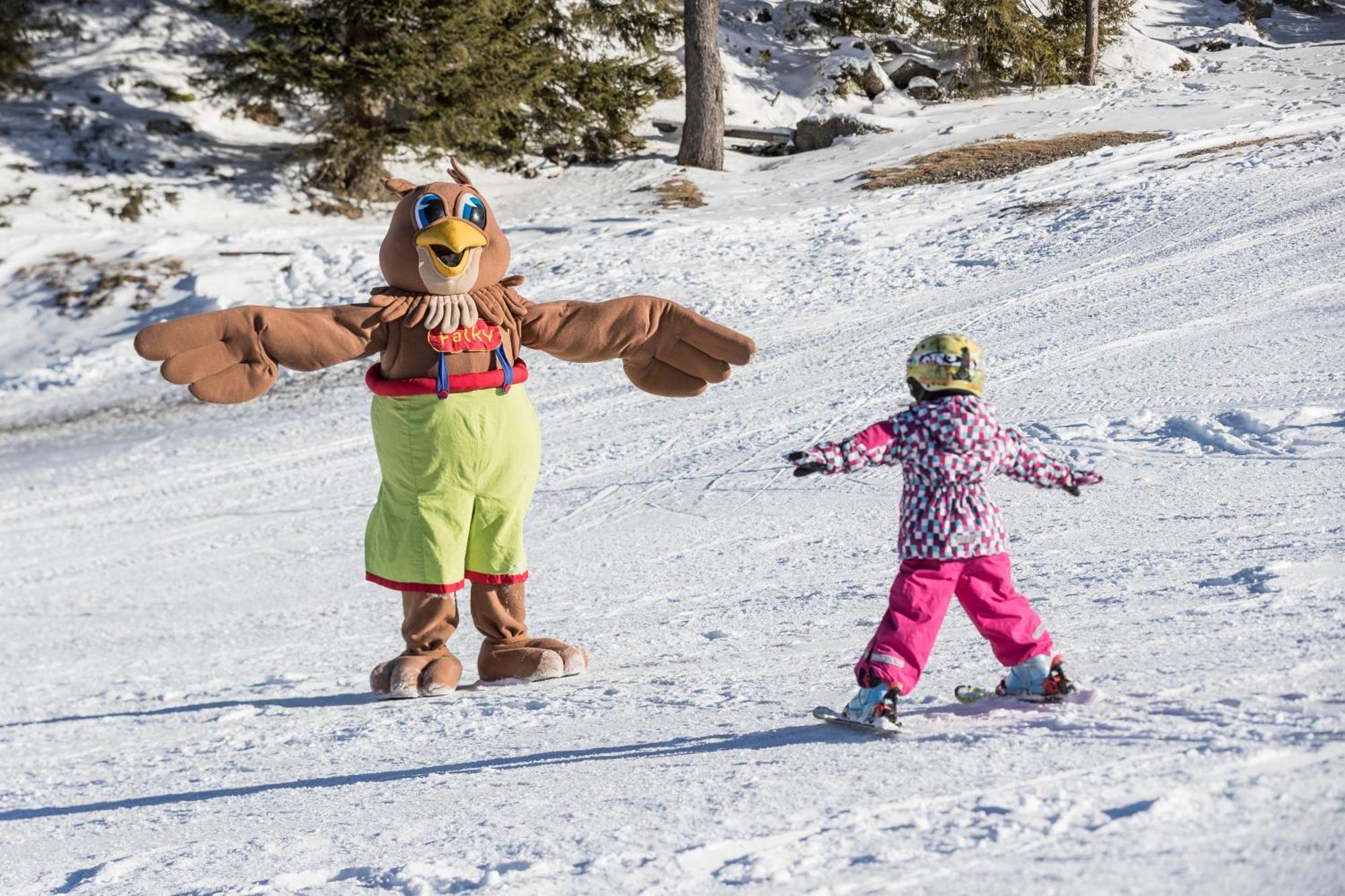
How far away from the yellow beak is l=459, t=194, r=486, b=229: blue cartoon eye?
0.07 meters

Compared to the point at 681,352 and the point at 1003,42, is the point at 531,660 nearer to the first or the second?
the point at 681,352

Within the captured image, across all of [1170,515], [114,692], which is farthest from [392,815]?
[1170,515]

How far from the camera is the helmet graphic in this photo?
11.6 ft

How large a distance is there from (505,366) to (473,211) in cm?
59

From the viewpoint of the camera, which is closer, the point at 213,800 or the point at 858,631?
the point at 213,800

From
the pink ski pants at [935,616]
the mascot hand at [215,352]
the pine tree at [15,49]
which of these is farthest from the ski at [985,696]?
the pine tree at [15,49]

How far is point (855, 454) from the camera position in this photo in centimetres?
345

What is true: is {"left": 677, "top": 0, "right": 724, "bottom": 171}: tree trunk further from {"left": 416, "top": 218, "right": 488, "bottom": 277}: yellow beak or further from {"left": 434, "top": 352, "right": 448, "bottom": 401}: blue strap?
{"left": 434, "top": 352, "right": 448, "bottom": 401}: blue strap

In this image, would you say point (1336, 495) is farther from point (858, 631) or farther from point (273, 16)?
point (273, 16)

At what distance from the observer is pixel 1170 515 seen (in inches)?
215

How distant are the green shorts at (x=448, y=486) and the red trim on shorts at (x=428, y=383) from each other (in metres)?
0.02

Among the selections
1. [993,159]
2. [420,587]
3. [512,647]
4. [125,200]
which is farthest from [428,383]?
[125,200]

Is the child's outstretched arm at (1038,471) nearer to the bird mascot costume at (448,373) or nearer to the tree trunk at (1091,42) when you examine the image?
the bird mascot costume at (448,373)

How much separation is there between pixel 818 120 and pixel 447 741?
574 inches
